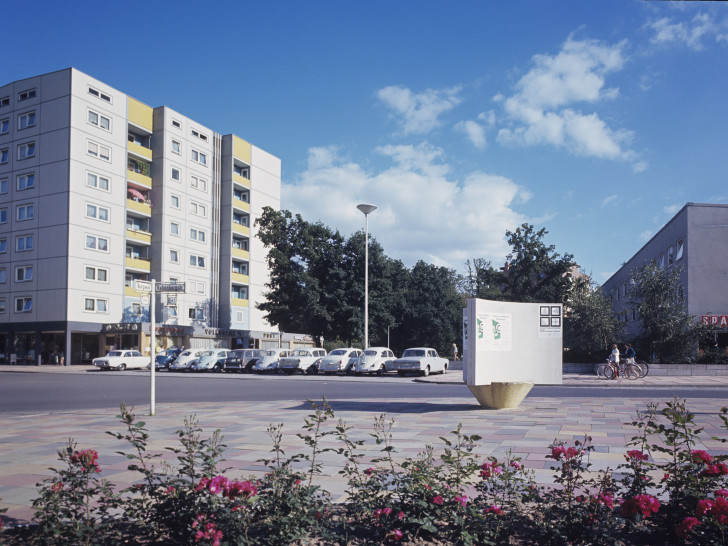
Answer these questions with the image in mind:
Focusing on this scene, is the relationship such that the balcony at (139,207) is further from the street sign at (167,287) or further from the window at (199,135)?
the street sign at (167,287)

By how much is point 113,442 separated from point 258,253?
60.2 meters

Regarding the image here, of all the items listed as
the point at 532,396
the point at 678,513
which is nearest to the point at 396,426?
the point at 678,513

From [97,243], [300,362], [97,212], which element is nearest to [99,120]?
[97,212]

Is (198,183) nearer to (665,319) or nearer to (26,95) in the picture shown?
(26,95)

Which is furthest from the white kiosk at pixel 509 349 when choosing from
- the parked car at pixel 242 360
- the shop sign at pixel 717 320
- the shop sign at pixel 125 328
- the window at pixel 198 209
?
the window at pixel 198 209

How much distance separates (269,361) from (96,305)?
2034cm

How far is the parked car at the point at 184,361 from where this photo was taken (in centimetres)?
4319

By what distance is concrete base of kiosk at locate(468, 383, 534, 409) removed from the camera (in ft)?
46.9

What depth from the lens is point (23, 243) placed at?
2040 inches

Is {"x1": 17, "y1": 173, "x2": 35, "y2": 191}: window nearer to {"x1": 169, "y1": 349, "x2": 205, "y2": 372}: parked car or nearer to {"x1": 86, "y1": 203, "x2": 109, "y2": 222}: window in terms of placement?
{"x1": 86, "y1": 203, "x2": 109, "y2": 222}: window

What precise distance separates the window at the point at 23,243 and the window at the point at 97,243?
4.93m

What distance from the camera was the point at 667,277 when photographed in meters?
34.5

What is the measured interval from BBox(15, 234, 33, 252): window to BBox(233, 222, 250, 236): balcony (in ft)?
65.1

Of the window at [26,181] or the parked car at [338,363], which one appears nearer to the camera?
the parked car at [338,363]
